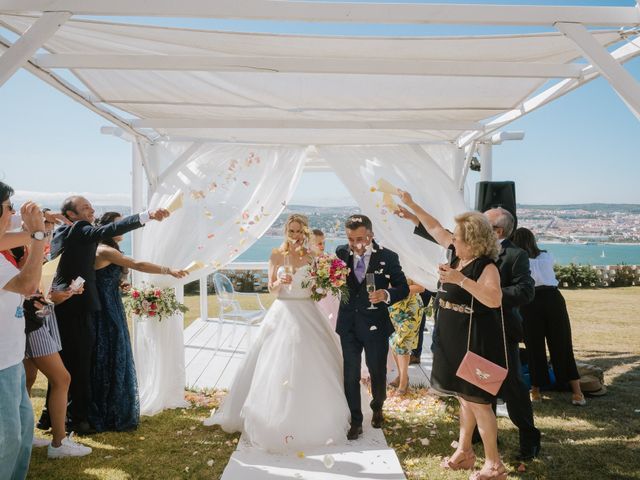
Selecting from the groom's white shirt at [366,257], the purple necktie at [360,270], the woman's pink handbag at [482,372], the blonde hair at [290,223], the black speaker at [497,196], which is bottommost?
the woman's pink handbag at [482,372]

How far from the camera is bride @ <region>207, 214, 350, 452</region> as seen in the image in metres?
4.05

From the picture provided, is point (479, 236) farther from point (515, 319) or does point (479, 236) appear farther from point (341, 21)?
point (341, 21)

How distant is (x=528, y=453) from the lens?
3.72 meters

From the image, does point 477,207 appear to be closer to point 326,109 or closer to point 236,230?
point 326,109

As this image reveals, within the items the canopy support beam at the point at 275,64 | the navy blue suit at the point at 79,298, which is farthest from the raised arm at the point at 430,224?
the navy blue suit at the point at 79,298

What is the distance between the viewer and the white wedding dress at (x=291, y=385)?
4.05m

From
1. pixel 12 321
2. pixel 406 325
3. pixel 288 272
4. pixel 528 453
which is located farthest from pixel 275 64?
pixel 406 325

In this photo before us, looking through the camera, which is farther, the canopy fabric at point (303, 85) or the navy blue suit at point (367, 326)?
the navy blue suit at point (367, 326)

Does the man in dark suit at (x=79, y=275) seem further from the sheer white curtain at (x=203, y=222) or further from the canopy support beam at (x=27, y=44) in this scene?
the canopy support beam at (x=27, y=44)

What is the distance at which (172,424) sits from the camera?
4.64 metres

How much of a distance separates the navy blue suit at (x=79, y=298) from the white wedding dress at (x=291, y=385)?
111 centimetres

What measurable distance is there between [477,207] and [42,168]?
74.0 meters

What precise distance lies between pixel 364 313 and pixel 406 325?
4.56 ft

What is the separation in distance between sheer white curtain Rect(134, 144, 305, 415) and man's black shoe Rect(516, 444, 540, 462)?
9.89 feet
